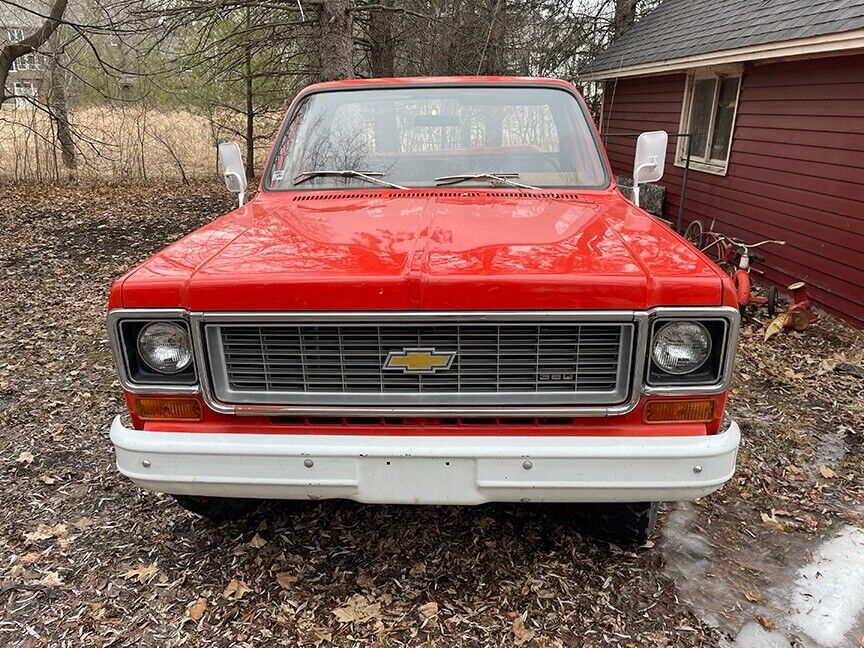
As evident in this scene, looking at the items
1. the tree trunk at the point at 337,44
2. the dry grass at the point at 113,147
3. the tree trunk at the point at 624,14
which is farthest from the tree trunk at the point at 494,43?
the dry grass at the point at 113,147

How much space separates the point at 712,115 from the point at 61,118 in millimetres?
11898

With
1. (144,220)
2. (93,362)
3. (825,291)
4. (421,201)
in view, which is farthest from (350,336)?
(144,220)

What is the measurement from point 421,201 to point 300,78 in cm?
1226

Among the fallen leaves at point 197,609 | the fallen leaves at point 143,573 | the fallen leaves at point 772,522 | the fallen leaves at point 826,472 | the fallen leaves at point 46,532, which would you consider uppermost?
the fallen leaves at point 197,609

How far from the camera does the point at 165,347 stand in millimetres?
2172

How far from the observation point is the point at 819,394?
4.56 m

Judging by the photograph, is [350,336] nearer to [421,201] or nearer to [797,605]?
[421,201]

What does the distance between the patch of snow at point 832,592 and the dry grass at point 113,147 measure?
44.1 ft

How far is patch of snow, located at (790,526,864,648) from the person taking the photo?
2.42 m

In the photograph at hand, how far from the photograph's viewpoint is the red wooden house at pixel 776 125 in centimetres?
635

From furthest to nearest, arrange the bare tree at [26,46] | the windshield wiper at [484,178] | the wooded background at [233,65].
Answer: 1. the wooded background at [233,65]
2. the bare tree at [26,46]
3. the windshield wiper at [484,178]

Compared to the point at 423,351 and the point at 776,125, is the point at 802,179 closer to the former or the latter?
the point at 776,125

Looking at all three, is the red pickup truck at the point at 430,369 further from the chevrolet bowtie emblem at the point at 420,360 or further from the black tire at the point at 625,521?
the black tire at the point at 625,521

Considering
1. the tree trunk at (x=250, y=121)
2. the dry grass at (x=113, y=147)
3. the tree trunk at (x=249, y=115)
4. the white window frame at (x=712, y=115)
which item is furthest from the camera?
the tree trunk at (x=250, y=121)
